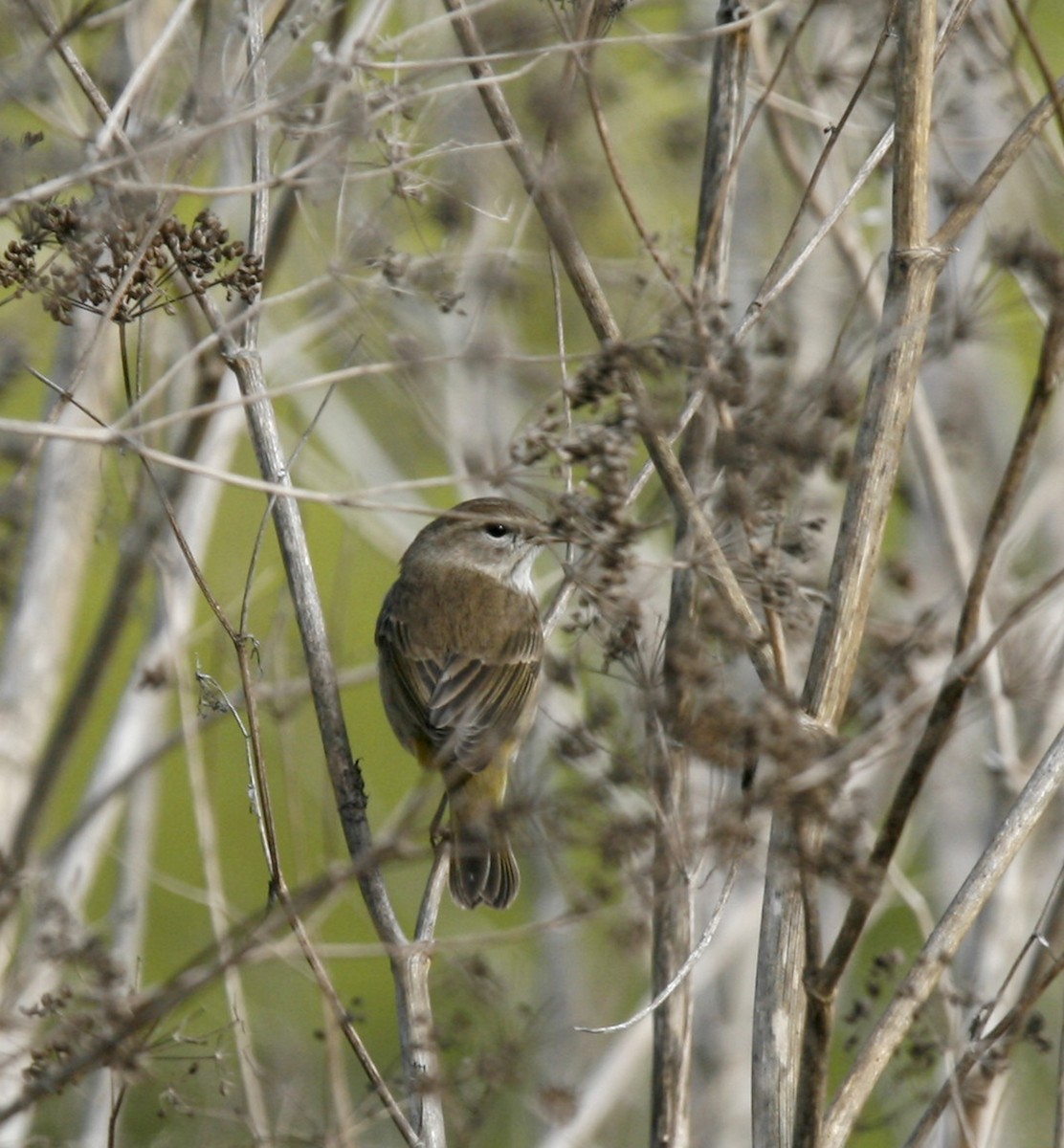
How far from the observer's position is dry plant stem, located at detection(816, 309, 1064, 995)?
248 cm

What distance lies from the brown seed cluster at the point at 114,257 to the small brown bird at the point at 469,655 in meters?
1.55

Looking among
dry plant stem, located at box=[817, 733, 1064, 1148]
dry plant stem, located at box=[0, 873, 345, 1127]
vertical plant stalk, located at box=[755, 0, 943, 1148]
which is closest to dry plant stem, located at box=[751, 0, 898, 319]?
vertical plant stalk, located at box=[755, 0, 943, 1148]

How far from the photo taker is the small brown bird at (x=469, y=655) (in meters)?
4.14

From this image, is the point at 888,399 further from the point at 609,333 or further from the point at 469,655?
the point at 469,655

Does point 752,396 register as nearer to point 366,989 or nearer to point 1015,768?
point 1015,768

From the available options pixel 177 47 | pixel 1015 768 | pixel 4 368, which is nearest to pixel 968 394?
pixel 1015 768

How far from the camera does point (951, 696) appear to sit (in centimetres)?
257

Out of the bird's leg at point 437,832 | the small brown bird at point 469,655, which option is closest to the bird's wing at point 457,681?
the small brown bird at point 469,655

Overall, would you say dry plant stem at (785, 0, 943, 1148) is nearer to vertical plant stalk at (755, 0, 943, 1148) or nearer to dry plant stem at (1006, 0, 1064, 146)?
vertical plant stalk at (755, 0, 943, 1148)

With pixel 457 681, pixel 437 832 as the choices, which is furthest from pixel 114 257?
pixel 457 681

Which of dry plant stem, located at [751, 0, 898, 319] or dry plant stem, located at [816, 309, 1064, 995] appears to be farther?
dry plant stem, located at [751, 0, 898, 319]

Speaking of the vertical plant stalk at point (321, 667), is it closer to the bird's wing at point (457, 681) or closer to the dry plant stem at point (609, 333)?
the dry plant stem at point (609, 333)

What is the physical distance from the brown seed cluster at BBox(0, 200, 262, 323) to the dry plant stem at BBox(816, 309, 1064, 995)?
1.37 m

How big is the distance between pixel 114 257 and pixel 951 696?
1591 mm
